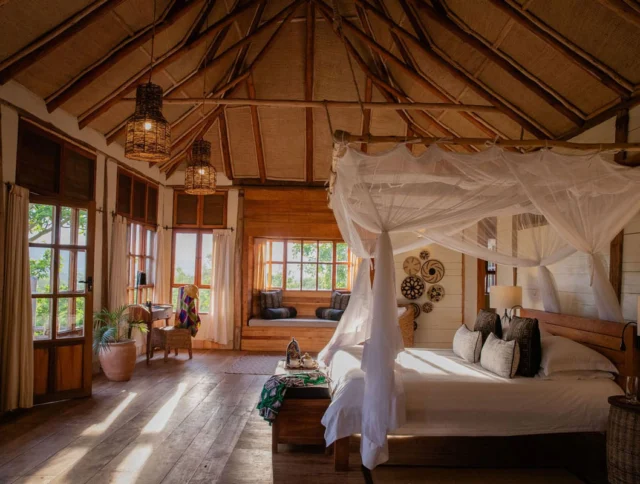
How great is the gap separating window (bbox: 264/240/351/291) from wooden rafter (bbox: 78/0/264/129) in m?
4.38

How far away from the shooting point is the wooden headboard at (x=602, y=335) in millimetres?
3773

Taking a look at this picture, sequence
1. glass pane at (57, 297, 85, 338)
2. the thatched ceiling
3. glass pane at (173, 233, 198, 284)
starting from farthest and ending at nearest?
1. glass pane at (173, 233, 198, 284)
2. glass pane at (57, 297, 85, 338)
3. the thatched ceiling

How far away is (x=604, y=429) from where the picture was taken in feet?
12.2

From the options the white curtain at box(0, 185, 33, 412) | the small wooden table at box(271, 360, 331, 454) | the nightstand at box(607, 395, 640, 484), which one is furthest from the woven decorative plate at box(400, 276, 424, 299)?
the white curtain at box(0, 185, 33, 412)

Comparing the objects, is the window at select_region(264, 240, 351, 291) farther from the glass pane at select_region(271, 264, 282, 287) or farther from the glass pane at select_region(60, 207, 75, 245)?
the glass pane at select_region(60, 207, 75, 245)

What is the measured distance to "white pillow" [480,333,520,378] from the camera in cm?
400

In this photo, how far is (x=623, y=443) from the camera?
3.17m

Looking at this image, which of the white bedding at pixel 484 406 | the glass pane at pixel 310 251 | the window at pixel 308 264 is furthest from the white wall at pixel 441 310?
the white bedding at pixel 484 406

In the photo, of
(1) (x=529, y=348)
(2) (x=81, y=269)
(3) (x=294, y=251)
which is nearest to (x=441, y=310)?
(3) (x=294, y=251)

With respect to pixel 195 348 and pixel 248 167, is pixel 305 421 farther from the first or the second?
pixel 248 167

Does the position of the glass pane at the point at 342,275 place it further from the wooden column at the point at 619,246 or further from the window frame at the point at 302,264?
the wooden column at the point at 619,246

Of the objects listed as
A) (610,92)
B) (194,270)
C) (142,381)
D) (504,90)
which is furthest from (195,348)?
(610,92)

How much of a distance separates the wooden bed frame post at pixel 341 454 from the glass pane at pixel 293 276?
592cm

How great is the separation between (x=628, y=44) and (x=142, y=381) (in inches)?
245
